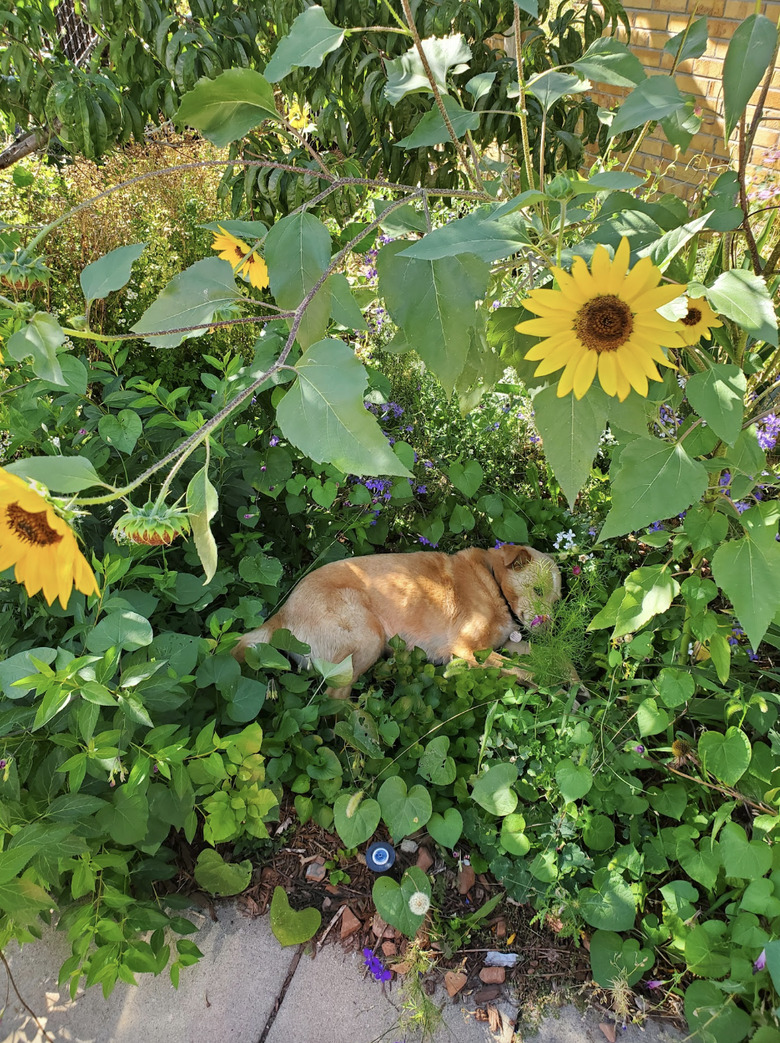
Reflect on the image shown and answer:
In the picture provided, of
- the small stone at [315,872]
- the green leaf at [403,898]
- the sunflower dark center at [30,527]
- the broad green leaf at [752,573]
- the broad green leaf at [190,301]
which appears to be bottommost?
the small stone at [315,872]

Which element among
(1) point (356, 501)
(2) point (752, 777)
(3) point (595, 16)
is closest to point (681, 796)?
(2) point (752, 777)

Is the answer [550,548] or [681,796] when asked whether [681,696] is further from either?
[550,548]

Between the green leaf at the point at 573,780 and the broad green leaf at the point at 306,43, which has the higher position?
the broad green leaf at the point at 306,43

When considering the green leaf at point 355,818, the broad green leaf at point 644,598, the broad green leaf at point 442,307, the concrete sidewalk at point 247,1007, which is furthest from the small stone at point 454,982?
the broad green leaf at point 442,307

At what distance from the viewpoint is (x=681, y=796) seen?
1848mm

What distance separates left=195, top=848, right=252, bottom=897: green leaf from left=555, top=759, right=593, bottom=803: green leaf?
0.85 metres

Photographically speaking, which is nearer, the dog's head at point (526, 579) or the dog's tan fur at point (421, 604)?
the dog's tan fur at point (421, 604)

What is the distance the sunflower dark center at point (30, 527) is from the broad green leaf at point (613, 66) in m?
1.06

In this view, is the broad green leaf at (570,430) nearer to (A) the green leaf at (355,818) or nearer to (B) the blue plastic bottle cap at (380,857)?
(A) the green leaf at (355,818)

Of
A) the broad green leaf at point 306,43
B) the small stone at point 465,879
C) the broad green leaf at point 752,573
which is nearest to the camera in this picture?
the broad green leaf at point 306,43

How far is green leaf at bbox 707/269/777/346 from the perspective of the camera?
896 mm

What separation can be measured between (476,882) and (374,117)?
2.16 metres

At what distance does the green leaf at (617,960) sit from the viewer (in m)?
1.68

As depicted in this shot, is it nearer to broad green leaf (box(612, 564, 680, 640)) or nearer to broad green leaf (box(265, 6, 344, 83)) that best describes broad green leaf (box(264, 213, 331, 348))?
broad green leaf (box(265, 6, 344, 83))
